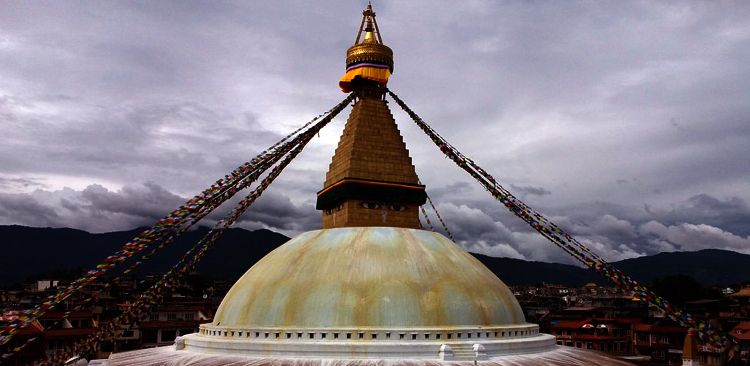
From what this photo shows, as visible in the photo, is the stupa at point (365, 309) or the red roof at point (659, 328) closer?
the stupa at point (365, 309)

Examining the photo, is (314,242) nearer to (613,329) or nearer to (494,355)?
(494,355)

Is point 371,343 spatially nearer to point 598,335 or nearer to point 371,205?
point 371,205

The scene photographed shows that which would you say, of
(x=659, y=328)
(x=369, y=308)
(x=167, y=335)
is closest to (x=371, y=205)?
(x=369, y=308)

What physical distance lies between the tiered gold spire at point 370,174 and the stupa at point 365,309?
0.08 meters

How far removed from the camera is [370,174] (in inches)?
825

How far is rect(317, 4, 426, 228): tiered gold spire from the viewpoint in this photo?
20.7 m

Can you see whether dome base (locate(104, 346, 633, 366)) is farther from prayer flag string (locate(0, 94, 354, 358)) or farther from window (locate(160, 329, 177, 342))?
window (locate(160, 329, 177, 342))

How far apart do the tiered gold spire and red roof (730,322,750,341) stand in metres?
34.5

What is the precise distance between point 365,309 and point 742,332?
41.3 metres

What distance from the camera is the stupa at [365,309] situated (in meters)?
15.7

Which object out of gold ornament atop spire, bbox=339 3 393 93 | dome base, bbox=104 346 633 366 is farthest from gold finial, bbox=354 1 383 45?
dome base, bbox=104 346 633 366

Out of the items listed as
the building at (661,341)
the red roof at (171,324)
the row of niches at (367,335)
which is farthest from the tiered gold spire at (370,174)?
the building at (661,341)

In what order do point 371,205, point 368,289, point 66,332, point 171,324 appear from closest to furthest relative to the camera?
point 368,289
point 371,205
point 66,332
point 171,324

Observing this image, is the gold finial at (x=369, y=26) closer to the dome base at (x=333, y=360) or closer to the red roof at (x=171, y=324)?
the dome base at (x=333, y=360)
